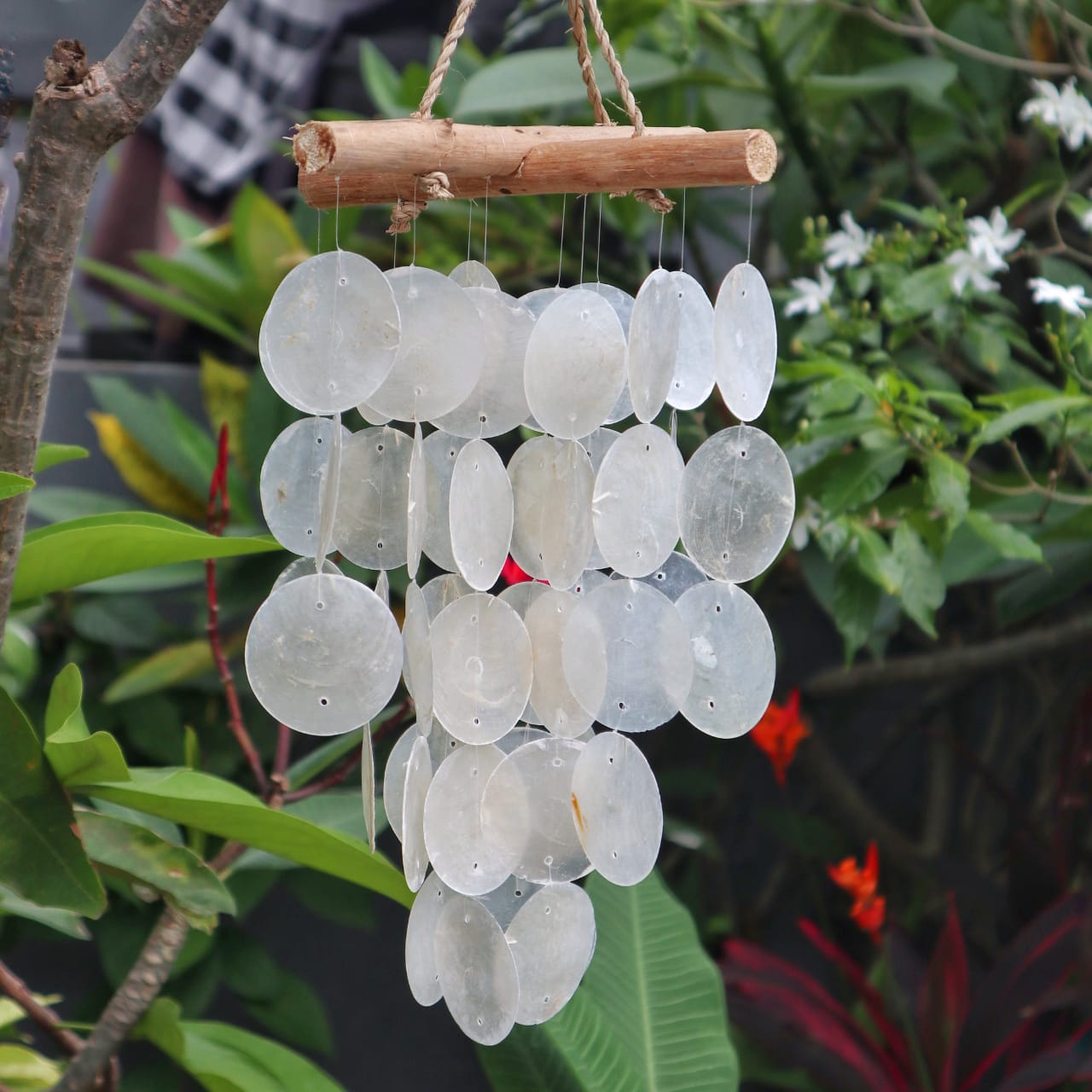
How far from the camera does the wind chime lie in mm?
591

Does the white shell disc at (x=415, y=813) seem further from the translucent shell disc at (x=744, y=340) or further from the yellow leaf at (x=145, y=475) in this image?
the yellow leaf at (x=145, y=475)

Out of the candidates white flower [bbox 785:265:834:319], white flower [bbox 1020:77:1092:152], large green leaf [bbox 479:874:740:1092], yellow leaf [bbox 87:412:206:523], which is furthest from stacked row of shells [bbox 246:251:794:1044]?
yellow leaf [bbox 87:412:206:523]

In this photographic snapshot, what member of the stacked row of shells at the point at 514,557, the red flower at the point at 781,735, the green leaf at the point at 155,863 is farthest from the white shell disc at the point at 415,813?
the red flower at the point at 781,735

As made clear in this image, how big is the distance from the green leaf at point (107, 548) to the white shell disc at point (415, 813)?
0.19 m

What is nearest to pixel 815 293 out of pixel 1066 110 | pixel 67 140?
pixel 1066 110

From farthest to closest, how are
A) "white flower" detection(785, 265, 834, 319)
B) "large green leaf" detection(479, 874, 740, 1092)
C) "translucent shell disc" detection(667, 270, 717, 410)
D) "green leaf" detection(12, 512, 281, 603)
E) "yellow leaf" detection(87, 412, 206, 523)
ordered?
"yellow leaf" detection(87, 412, 206, 523)
"white flower" detection(785, 265, 834, 319)
"large green leaf" detection(479, 874, 740, 1092)
"green leaf" detection(12, 512, 281, 603)
"translucent shell disc" detection(667, 270, 717, 410)

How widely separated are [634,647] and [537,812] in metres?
0.11

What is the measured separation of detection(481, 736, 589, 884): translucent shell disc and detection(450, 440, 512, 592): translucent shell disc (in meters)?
0.11

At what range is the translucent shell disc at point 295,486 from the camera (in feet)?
2.14

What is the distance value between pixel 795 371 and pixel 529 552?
0.45 m

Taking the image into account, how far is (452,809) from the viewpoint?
64 cm

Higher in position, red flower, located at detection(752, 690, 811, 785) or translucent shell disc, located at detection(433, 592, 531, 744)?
translucent shell disc, located at detection(433, 592, 531, 744)

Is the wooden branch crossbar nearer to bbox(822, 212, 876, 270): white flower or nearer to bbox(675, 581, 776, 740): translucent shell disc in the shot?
bbox(675, 581, 776, 740): translucent shell disc

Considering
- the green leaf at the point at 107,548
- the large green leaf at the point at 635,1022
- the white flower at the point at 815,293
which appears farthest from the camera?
the white flower at the point at 815,293
